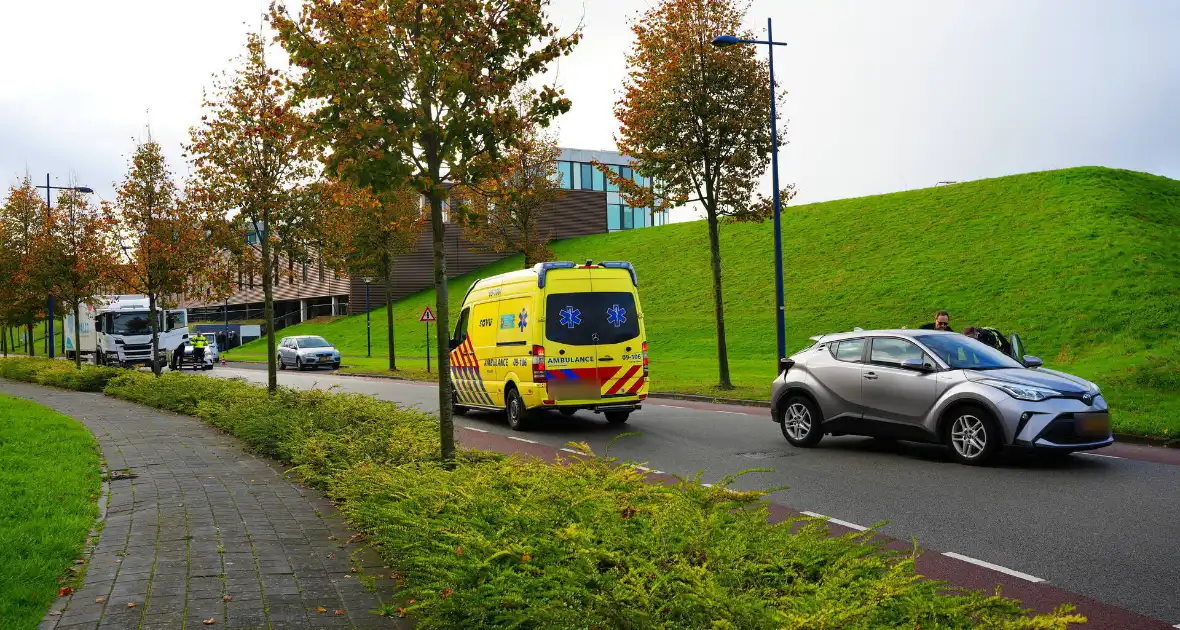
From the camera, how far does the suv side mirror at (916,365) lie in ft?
34.1

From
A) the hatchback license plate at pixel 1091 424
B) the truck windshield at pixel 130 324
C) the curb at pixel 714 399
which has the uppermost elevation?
the truck windshield at pixel 130 324

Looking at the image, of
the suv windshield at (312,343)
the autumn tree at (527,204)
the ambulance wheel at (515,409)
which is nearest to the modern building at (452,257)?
the suv windshield at (312,343)

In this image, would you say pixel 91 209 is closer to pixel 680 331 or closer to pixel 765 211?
pixel 765 211

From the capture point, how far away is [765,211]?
72.7 ft

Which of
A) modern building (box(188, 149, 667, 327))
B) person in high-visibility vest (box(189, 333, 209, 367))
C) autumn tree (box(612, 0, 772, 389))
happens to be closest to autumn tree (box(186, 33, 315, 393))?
autumn tree (box(612, 0, 772, 389))

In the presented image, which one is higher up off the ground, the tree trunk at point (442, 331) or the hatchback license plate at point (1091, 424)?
the tree trunk at point (442, 331)

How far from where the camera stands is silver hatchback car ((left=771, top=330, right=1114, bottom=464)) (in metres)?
9.42

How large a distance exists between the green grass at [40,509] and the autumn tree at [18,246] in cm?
1972

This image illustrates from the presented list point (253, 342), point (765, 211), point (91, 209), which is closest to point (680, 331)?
point (765, 211)

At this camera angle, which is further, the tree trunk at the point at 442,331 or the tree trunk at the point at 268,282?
the tree trunk at the point at 268,282

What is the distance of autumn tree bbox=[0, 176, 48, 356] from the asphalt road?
2484cm

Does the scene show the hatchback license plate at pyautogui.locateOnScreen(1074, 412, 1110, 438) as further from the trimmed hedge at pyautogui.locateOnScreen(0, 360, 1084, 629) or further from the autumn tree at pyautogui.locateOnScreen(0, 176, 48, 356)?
the autumn tree at pyautogui.locateOnScreen(0, 176, 48, 356)

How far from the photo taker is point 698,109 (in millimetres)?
21188

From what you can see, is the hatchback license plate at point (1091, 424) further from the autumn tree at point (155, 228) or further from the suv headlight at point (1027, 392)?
the autumn tree at point (155, 228)
